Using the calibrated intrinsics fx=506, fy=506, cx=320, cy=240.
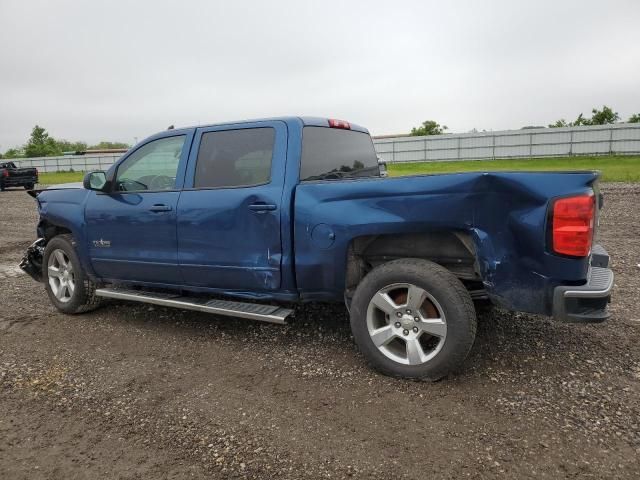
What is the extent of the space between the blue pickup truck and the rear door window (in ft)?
0.04

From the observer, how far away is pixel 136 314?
5.32 meters

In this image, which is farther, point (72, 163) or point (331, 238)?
point (72, 163)

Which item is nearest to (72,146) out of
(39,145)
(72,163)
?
(39,145)

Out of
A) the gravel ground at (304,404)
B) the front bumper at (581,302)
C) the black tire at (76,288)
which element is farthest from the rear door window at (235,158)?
the front bumper at (581,302)

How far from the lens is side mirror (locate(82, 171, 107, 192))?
480 cm

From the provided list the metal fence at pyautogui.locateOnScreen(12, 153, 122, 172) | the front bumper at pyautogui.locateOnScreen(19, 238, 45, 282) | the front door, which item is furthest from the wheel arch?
the metal fence at pyautogui.locateOnScreen(12, 153, 122, 172)

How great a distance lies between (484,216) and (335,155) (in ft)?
5.46

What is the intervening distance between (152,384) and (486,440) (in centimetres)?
226

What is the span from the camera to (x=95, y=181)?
486 centimetres

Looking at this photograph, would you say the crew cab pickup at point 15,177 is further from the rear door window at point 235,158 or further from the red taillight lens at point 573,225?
the red taillight lens at point 573,225

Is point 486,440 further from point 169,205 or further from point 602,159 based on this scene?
point 602,159

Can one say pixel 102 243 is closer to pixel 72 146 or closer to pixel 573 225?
pixel 573 225

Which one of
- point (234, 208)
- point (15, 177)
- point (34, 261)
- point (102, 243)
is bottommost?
point (34, 261)

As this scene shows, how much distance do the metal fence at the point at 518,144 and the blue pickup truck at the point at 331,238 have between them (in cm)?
3298
